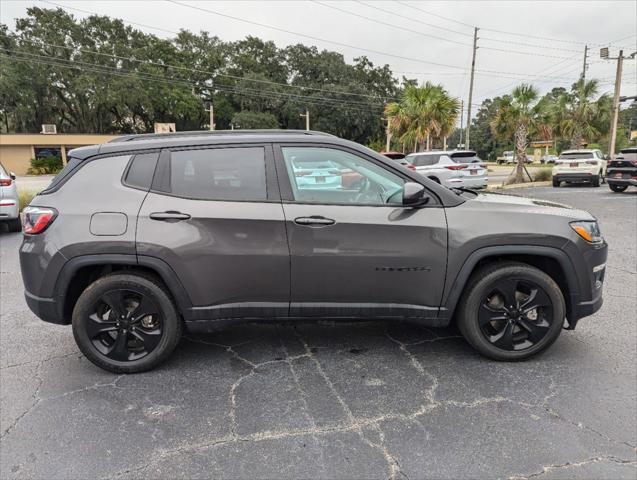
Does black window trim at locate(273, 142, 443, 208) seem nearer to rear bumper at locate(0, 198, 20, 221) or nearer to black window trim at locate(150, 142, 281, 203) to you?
black window trim at locate(150, 142, 281, 203)

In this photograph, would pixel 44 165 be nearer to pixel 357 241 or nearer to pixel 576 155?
pixel 576 155

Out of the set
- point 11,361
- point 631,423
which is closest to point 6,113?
point 11,361

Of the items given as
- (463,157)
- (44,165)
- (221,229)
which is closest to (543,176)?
(463,157)

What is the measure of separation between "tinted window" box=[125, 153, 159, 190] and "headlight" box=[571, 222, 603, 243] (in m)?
3.11

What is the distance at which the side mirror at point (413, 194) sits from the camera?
304 centimetres

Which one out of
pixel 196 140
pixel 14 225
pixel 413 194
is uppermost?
pixel 196 140

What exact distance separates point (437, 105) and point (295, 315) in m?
24.7

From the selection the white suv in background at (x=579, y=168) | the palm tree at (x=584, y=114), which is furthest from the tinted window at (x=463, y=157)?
the palm tree at (x=584, y=114)

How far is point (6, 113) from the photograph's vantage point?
47.2m

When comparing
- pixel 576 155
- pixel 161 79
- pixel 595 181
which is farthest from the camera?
pixel 161 79

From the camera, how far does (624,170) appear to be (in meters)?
15.5

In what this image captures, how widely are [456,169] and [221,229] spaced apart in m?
13.2

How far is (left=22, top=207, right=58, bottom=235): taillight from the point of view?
3.10m

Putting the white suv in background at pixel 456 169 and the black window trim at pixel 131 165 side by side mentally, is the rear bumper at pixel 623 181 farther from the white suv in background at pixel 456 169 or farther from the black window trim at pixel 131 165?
the black window trim at pixel 131 165
